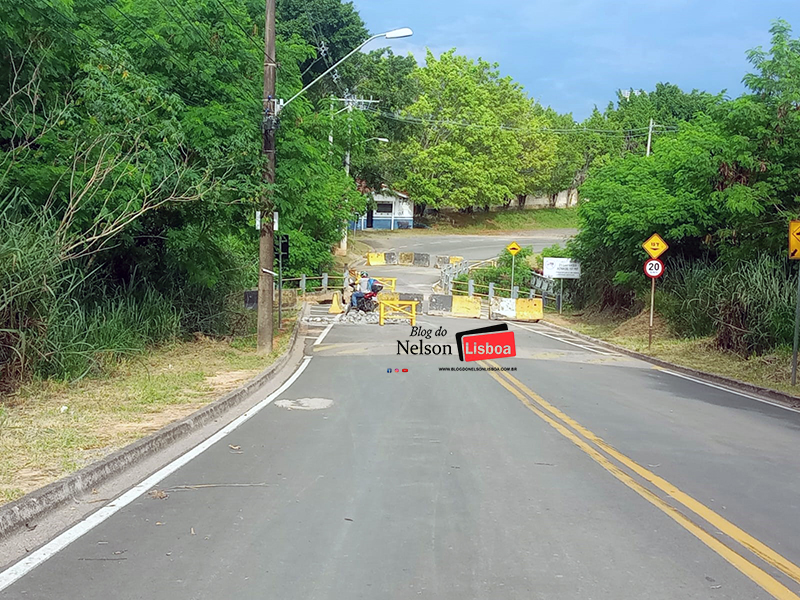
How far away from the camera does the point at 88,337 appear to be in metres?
13.5

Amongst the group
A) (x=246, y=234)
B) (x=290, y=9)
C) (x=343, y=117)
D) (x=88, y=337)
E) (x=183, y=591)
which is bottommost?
(x=183, y=591)

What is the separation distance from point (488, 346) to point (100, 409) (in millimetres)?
14716

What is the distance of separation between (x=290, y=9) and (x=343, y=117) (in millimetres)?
29750

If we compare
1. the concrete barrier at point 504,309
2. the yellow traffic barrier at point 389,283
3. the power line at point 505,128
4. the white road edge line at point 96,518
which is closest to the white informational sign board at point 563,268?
the concrete barrier at point 504,309

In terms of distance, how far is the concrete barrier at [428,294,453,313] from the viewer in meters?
33.6

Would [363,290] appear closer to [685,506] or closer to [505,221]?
[685,506]

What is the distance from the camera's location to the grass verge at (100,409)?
7.32 meters

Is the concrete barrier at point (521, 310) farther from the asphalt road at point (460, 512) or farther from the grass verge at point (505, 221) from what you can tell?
the grass verge at point (505, 221)

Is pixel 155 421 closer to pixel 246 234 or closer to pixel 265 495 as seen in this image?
pixel 265 495

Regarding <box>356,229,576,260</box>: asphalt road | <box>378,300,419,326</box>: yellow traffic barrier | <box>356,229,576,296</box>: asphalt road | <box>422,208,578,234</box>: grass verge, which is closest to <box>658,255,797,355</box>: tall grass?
<box>378,300,419,326</box>: yellow traffic barrier

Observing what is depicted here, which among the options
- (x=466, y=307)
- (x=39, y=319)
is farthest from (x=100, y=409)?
(x=466, y=307)

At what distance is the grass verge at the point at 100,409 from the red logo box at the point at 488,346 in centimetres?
657

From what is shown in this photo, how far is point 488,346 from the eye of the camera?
23406 mm

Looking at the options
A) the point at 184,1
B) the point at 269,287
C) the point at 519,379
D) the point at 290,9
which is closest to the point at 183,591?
the point at 519,379
